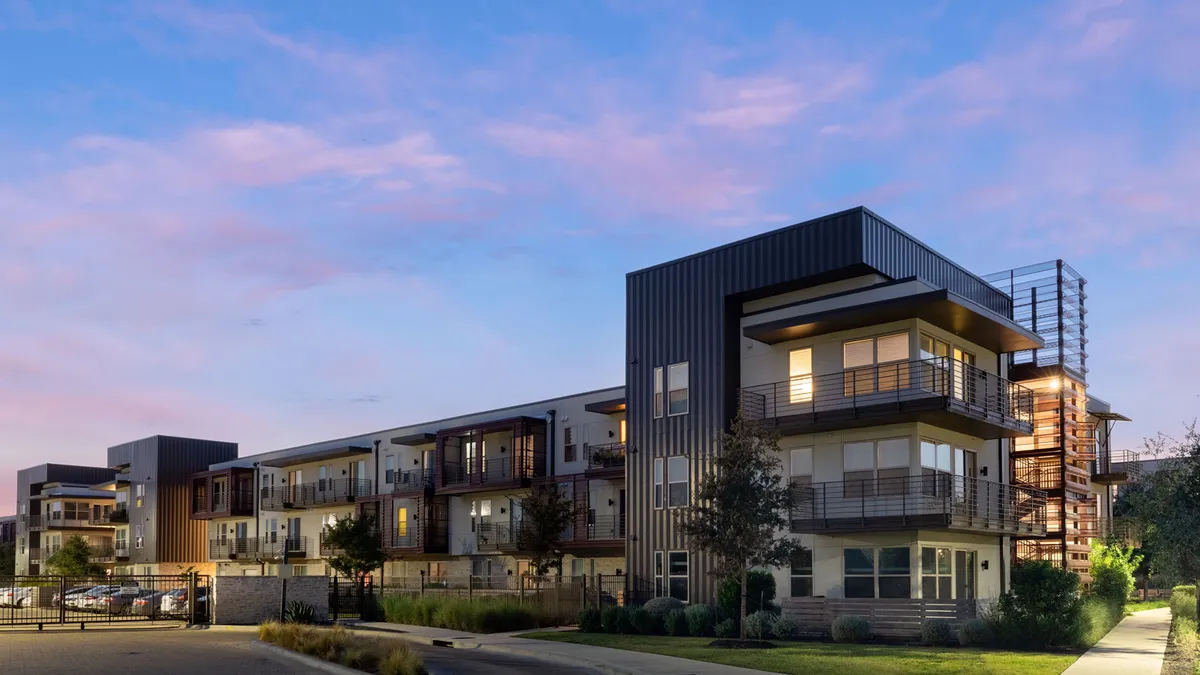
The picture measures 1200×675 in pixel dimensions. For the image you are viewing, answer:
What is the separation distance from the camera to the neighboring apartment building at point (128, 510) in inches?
3209

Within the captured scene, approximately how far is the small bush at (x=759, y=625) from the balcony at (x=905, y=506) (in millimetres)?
2735

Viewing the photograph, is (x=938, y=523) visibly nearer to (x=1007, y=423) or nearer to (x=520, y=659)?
(x=1007, y=423)

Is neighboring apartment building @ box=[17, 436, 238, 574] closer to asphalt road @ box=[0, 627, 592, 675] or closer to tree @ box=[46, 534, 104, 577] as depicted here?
tree @ box=[46, 534, 104, 577]

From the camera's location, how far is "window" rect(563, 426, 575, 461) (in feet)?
169

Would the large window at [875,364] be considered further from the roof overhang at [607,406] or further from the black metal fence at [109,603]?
the black metal fence at [109,603]

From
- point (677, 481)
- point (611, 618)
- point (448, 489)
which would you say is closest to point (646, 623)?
point (611, 618)

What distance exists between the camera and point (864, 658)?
81.1ft

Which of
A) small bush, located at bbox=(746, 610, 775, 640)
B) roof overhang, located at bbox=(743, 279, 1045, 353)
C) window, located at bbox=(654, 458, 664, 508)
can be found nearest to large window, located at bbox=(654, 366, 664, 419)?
window, located at bbox=(654, 458, 664, 508)

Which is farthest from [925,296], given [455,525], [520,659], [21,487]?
[21,487]

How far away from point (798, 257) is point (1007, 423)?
26.2 feet

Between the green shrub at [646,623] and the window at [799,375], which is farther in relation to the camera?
the window at [799,375]

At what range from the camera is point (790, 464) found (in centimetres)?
3581

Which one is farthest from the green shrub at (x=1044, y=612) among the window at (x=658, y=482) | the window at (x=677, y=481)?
the window at (x=658, y=482)

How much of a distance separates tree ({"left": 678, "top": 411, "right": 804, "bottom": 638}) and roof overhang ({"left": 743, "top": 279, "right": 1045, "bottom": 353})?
16.9 feet
